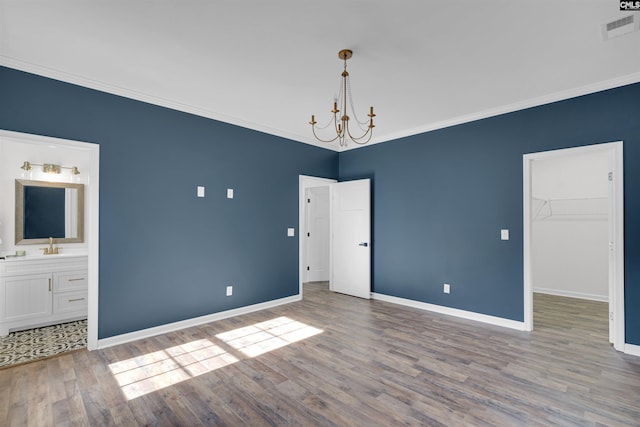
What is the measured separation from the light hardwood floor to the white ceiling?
2.75 m

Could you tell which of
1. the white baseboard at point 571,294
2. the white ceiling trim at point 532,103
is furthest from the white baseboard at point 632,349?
the white ceiling trim at point 532,103

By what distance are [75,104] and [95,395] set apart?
270cm

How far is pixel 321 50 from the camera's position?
2.58 meters

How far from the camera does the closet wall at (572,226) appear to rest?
5188 millimetres

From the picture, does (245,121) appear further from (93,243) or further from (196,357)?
(196,357)

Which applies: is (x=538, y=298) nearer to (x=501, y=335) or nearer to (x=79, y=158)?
(x=501, y=335)

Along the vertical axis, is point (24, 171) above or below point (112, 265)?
above

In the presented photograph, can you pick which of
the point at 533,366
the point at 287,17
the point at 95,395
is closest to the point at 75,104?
the point at 287,17

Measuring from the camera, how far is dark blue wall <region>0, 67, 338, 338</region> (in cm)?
309

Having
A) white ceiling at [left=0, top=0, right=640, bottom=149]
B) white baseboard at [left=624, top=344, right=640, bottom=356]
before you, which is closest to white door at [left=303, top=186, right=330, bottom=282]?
white ceiling at [left=0, top=0, right=640, bottom=149]

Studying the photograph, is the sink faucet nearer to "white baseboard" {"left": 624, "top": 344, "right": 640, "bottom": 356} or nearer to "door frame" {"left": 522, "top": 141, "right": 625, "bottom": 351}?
"door frame" {"left": 522, "top": 141, "right": 625, "bottom": 351}

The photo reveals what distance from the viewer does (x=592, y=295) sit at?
517 centimetres

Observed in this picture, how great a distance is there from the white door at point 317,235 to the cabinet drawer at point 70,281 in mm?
3895

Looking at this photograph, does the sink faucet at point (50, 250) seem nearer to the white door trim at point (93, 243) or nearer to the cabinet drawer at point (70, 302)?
the cabinet drawer at point (70, 302)
